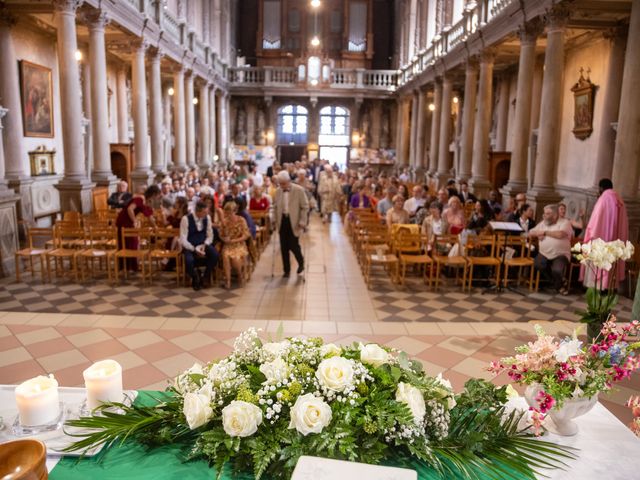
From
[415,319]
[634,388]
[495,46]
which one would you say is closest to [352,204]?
[495,46]

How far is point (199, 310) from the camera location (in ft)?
22.9

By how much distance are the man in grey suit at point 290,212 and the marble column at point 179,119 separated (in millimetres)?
11009

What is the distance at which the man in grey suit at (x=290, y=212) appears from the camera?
855 centimetres

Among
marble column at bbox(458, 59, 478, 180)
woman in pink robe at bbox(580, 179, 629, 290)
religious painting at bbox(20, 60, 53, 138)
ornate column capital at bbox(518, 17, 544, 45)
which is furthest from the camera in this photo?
marble column at bbox(458, 59, 478, 180)

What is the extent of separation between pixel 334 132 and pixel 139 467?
2865 cm

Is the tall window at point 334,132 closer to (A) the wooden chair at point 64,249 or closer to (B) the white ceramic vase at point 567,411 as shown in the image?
(A) the wooden chair at point 64,249

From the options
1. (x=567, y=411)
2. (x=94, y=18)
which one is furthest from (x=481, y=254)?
(x=94, y=18)

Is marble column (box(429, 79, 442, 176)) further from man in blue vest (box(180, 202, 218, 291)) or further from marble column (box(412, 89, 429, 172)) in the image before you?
man in blue vest (box(180, 202, 218, 291))

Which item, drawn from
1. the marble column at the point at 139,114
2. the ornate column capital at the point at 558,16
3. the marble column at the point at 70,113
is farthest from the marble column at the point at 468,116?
the marble column at the point at 70,113

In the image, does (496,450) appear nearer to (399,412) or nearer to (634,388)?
(399,412)

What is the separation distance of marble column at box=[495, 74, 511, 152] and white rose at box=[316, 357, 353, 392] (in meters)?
17.8

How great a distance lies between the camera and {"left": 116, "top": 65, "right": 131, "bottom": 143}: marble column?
18.1 m

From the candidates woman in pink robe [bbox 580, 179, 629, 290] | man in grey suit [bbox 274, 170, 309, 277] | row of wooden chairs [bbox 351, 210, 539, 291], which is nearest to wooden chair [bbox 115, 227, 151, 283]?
man in grey suit [bbox 274, 170, 309, 277]

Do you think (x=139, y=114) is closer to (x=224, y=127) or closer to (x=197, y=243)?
(x=197, y=243)
